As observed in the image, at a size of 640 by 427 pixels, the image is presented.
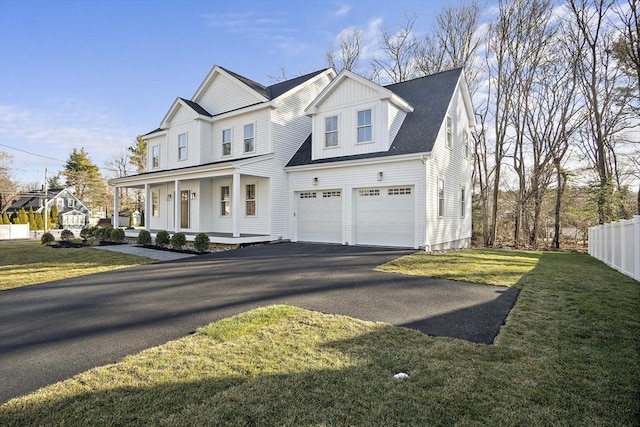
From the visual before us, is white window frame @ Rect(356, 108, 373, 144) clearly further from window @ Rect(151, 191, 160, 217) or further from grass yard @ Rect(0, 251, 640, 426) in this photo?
window @ Rect(151, 191, 160, 217)

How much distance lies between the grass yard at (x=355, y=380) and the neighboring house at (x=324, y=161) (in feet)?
27.8

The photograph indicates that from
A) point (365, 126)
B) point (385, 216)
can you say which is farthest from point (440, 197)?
point (365, 126)

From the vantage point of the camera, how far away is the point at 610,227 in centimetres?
1098

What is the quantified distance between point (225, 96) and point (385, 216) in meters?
11.1

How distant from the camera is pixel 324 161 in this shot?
14461mm

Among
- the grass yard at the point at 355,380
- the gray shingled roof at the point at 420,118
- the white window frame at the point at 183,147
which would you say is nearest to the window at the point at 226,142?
the white window frame at the point at 183,147

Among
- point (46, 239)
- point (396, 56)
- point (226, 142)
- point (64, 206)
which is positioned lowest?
point (46, 239)

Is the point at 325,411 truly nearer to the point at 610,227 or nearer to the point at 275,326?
the point at 275,326

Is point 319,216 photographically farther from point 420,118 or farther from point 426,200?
point 420,118

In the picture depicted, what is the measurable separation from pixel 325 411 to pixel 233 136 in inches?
641

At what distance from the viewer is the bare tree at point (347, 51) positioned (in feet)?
88.8

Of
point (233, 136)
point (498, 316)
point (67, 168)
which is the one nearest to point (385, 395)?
point (498, 316)

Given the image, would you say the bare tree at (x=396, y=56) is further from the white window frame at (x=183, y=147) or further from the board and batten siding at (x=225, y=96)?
the white window frame at (x=183, y=147)

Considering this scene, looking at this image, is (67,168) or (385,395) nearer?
(385,395)
